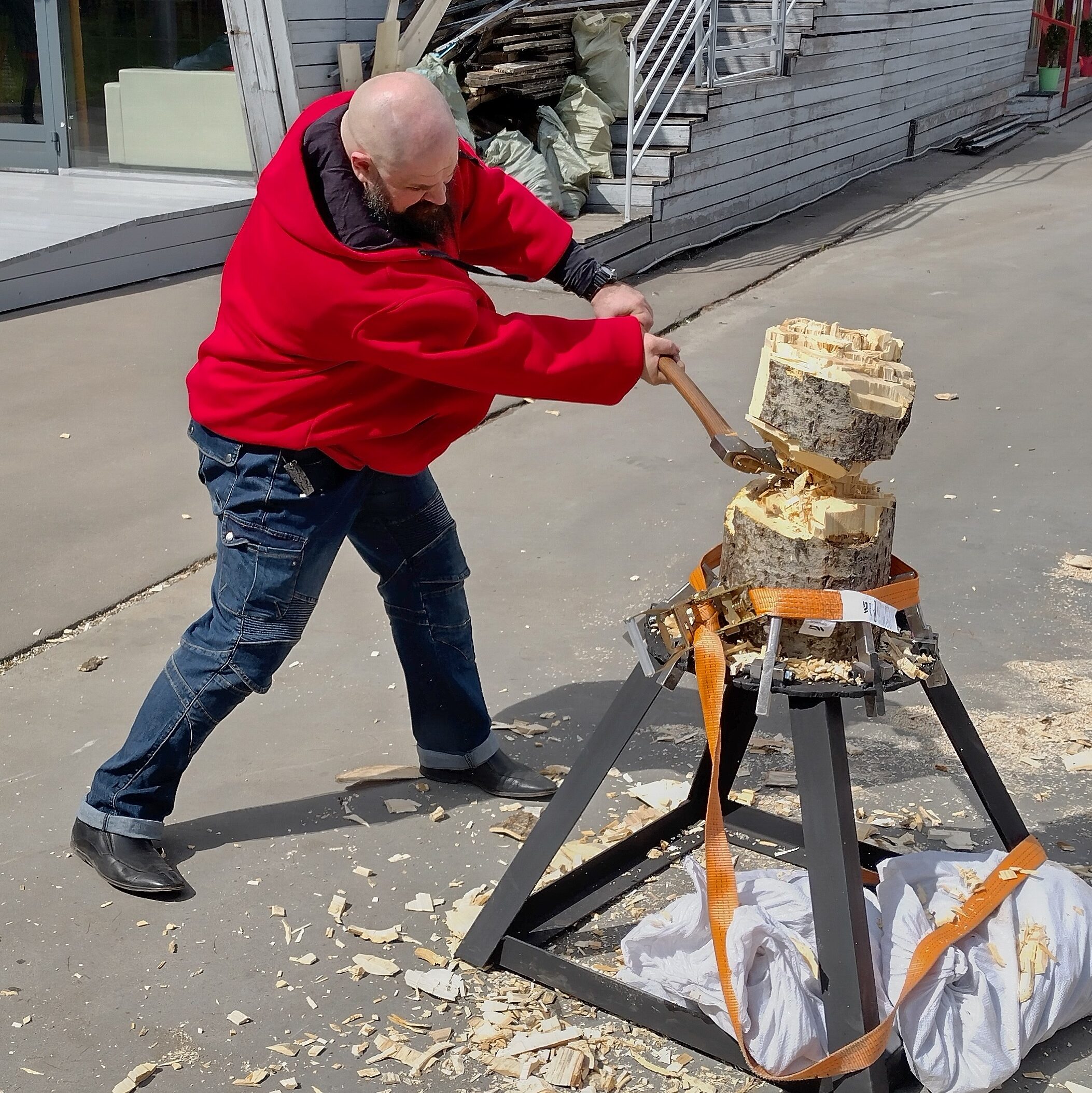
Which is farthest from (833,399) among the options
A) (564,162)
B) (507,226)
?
(564,162)

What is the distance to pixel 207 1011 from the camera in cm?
266

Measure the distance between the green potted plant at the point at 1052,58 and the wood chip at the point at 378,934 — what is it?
17.3m

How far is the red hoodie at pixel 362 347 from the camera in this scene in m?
2.49

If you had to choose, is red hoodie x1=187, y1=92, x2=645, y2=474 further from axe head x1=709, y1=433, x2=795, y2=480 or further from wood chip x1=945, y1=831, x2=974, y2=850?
wood chip x1=945, y1=831, x2=974, y2=850

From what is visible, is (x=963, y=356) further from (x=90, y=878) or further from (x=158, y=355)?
(x=90, y=878)

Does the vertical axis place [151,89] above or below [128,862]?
above

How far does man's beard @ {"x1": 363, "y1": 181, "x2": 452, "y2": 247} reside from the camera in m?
2.58

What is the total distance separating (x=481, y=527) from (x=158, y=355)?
2.88 m

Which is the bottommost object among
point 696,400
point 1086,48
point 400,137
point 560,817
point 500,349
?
point 560,817

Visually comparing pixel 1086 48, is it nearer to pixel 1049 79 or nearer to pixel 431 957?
pixel 1049 79

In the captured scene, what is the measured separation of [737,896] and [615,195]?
7358 millimetres

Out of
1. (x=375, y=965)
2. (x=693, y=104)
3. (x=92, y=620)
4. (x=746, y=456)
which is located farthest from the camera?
(x=693, y=104)

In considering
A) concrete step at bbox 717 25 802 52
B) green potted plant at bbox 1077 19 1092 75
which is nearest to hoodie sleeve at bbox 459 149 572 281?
concrete step at bbox 717 25 802 52

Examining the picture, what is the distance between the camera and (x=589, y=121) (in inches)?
359
